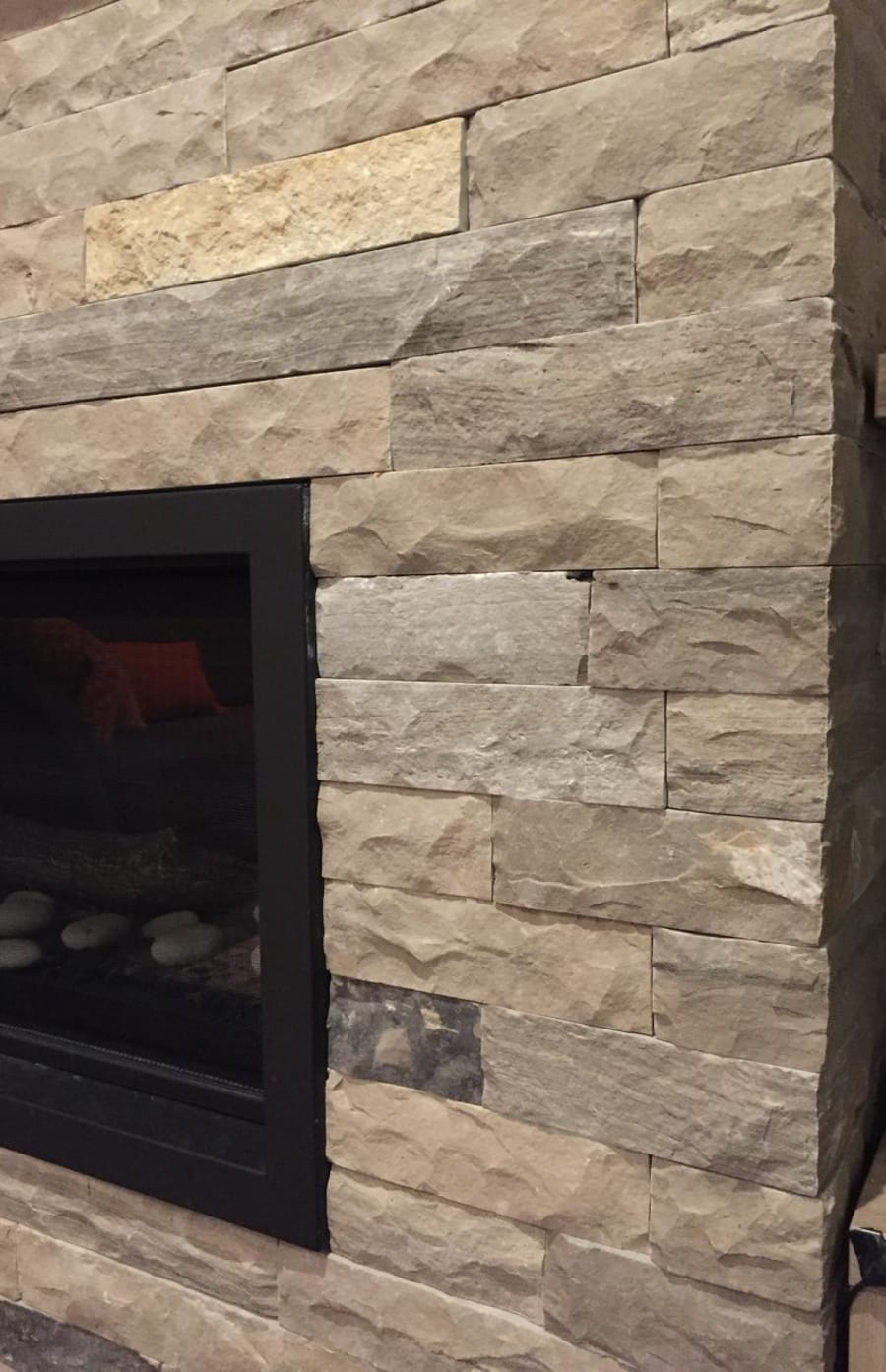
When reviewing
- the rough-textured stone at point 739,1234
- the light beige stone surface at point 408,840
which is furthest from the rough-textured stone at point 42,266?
the rough-textured stone at point 739,1234

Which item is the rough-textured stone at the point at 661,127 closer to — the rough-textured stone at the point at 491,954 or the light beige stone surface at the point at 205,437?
the light beige stone surface at the point at 205,437

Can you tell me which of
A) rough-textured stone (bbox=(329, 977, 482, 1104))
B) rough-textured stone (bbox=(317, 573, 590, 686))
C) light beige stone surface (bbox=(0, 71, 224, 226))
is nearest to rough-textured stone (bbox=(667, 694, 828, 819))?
rough-textured stone (bbox=(317, 573, 590, 686))

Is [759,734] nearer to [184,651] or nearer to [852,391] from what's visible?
[852,391]

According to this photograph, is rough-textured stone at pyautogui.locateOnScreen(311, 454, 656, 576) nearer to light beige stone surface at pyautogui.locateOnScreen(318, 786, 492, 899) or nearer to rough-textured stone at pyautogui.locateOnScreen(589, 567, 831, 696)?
rough-textured stone at pyautogui.locateOnScreen(589, 567, 831, 696)

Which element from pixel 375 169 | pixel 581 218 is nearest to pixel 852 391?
pixel 581 218

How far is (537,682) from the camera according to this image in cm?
118

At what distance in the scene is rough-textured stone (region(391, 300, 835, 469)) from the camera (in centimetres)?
103

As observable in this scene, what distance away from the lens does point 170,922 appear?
5.39 feet

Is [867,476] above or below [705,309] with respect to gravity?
below

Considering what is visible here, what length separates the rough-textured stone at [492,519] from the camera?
3.67 feet

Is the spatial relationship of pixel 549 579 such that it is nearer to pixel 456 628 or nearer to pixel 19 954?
pixel 456 628

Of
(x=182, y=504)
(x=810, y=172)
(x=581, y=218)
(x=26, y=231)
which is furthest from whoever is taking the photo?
(x=26, y=231)

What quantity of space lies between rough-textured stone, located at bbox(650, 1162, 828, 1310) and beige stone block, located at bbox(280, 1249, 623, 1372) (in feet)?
0.60

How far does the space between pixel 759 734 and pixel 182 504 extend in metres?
0.77
